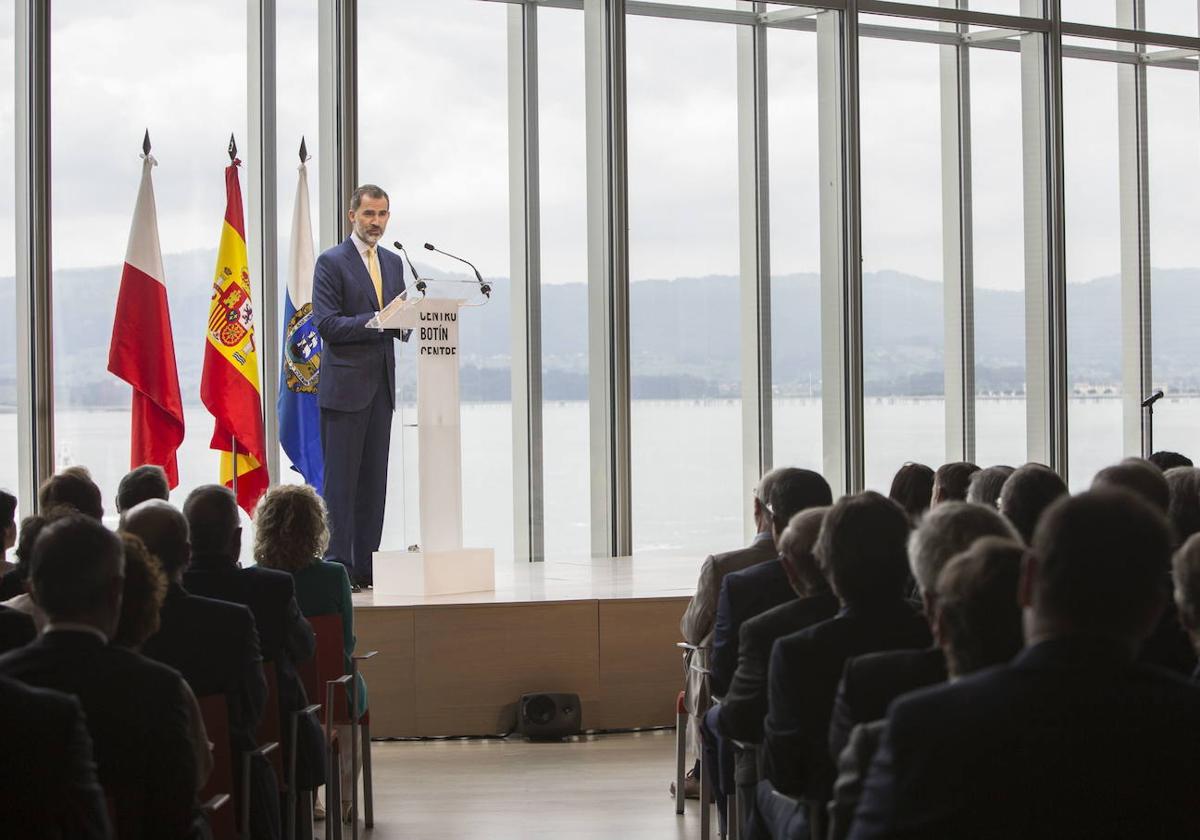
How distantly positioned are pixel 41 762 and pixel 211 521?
1.43 meters

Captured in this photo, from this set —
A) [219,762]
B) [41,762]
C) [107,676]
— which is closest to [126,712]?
[107,676]

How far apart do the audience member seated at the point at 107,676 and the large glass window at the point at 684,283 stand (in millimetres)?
6180

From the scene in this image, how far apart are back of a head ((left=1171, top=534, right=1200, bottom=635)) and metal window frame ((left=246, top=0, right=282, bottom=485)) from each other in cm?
602

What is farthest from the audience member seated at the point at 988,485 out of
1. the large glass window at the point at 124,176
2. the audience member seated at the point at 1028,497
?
the large glass window at the point at 124,176

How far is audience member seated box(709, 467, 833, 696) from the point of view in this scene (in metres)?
3.52

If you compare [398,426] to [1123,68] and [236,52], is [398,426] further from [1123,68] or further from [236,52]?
[1123,68]

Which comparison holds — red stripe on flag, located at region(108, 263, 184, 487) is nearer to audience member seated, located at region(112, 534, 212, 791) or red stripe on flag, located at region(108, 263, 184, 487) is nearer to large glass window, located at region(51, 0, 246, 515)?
large glass window, located at region(51, 0, 246, 515)

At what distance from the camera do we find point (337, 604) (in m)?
4.14

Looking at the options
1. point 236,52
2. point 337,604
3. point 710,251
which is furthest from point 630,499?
point 337,604

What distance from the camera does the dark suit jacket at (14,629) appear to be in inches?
110

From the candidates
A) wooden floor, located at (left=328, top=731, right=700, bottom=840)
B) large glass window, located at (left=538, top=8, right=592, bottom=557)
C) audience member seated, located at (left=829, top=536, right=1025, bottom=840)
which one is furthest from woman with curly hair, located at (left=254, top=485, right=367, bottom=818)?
A: large glass window, located at (left=538, top=8, right=592, bottom=557)

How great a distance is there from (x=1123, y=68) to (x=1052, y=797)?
9.29 m

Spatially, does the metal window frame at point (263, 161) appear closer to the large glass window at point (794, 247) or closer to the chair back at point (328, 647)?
the large glass window at point (794, 247)

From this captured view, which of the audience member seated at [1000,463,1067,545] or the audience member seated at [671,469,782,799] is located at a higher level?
the audience member seated at [1000,463,1067,545]
